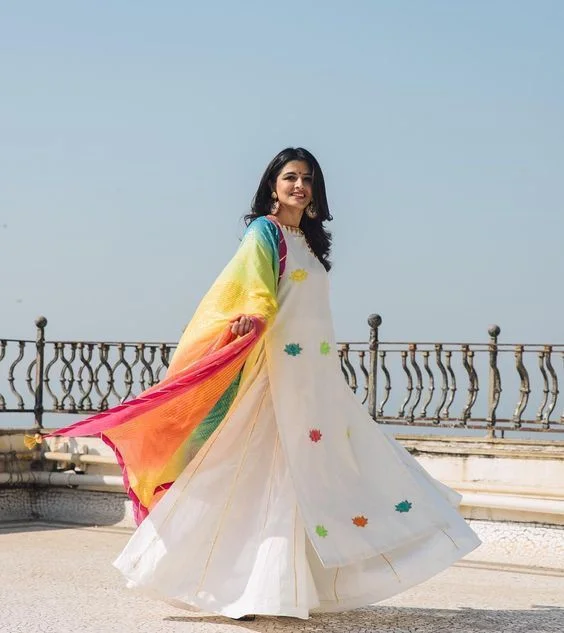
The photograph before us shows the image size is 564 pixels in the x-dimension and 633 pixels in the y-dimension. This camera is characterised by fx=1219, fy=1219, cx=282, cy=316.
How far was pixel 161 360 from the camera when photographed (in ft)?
37.9

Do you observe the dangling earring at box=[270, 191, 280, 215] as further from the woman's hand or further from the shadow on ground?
A: the shadow on ground

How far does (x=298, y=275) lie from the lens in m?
5.09

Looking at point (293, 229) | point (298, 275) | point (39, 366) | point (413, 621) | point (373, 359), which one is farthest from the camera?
point (39, 366)

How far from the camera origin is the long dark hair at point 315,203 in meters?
5.21

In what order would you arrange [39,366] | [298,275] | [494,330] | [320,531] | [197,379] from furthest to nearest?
1. [39,366]
2. [494,330]
3. [298,275]
4. [197,379]
5. [320,531]

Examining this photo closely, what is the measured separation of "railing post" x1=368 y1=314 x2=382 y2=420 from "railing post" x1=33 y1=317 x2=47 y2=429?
10.1 ft

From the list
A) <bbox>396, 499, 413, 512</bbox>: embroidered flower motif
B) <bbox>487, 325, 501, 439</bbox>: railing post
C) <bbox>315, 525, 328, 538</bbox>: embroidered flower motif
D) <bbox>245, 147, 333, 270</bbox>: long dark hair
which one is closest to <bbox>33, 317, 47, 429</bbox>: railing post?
<bbox>487, 325, 501, 439</bbox>: railing post

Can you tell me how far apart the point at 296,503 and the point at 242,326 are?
74 centimetres

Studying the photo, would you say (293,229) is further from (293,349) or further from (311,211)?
(293,349)

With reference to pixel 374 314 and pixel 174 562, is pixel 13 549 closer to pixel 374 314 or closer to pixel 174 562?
pixel 174 562

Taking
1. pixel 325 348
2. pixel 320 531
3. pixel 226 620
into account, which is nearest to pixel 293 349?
pixel 325 348

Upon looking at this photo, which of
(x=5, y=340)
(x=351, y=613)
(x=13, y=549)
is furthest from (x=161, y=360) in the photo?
(x=351, y=613)

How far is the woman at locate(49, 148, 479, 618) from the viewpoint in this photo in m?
4.85

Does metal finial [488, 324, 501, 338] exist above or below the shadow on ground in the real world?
above
